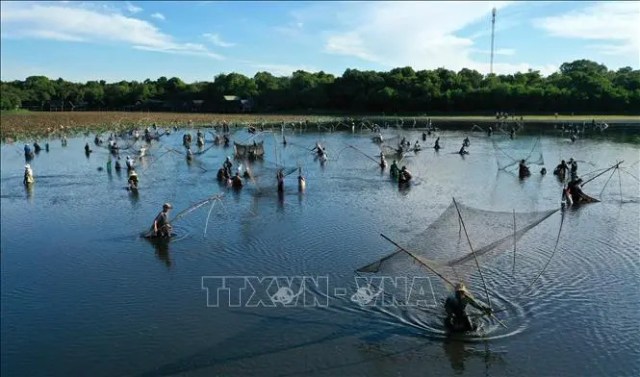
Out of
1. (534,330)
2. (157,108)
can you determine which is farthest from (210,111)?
(534,330)

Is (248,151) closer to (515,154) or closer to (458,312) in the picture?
(515,154)

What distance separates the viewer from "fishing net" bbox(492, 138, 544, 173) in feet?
125

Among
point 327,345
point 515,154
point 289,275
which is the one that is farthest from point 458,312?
point 515,154

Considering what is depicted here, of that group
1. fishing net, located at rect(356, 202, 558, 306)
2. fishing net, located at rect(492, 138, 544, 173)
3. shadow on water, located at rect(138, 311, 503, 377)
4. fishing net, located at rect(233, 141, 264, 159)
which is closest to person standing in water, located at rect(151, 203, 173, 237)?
shadow on water, located at rect(138, 311, 503, 377)

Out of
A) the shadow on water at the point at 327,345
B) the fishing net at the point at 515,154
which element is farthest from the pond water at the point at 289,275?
the fishing net at the point at 515,154

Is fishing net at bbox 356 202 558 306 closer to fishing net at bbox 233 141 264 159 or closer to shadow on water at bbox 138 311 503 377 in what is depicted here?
shadow on water at bbox 138 311 503 377

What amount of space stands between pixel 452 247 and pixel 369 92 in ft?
307

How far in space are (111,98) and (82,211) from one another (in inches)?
4662

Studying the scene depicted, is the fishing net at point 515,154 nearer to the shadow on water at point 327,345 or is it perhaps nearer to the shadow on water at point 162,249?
the shadow on water at point 162,249

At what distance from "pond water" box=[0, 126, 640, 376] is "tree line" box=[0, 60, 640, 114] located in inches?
2557

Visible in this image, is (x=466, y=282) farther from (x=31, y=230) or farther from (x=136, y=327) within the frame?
(x=31, y=230)

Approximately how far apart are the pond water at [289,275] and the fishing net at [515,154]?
622cm

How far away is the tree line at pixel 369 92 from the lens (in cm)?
9112

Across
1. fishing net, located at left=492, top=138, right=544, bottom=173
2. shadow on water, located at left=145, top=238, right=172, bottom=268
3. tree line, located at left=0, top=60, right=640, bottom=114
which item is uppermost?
tree line, located at left=0, top=60, right=640, bottom=114
